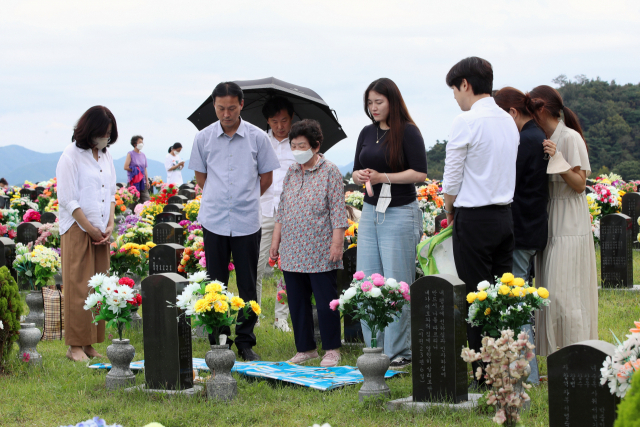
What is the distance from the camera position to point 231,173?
557cm

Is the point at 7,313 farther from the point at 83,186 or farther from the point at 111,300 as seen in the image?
the point at 83,186

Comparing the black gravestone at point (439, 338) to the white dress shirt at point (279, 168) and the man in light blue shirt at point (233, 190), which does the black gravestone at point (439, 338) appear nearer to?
the man in light blue shirt at point (233, 190)

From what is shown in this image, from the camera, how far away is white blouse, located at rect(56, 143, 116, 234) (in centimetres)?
559

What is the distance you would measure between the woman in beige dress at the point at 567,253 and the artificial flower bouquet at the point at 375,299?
105 cm

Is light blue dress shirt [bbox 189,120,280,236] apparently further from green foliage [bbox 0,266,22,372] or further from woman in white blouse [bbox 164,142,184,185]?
woman in white blouse [bbox 164,142,184,185]

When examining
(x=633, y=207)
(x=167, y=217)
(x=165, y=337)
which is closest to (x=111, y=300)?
(x=165, y=337)

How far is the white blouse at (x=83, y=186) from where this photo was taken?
5590 mm

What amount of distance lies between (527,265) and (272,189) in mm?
2848

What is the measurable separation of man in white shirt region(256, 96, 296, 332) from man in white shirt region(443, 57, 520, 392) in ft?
7.76

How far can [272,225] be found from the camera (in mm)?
6672

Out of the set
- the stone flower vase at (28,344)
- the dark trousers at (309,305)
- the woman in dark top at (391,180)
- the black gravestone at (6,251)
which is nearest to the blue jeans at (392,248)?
the woman in dark top at (391,180)

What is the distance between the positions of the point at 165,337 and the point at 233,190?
141cm

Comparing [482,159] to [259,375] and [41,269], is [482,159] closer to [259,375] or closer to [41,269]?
[259,375]

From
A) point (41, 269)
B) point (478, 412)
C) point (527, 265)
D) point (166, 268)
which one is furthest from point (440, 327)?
point (41, 269)
